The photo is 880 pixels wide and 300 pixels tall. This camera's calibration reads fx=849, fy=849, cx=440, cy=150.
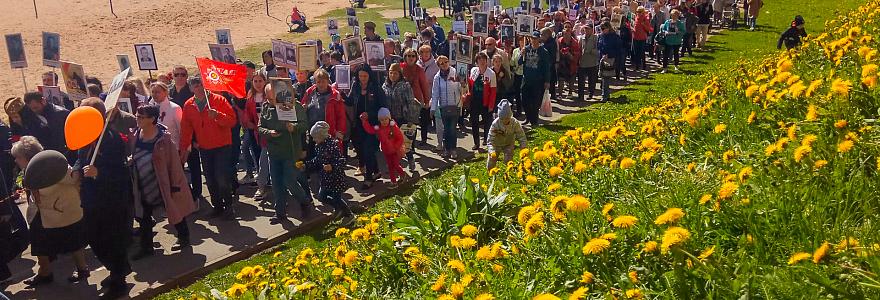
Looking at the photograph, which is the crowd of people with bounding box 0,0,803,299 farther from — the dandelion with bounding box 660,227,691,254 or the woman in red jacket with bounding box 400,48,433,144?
the dandelion with bounding box 660,227,691,254

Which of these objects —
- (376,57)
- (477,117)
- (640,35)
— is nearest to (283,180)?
(376,57)

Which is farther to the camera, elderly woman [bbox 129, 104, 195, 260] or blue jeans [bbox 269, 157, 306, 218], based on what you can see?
blue jeans [bbox 269, 157, 306, 218]

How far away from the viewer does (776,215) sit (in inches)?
151

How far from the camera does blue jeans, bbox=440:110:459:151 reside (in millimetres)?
11969

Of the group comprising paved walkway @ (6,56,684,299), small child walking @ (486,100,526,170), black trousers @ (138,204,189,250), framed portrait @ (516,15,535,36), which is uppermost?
framed portrait @ (516,15,535,36)

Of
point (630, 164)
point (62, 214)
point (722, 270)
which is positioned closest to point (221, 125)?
point (62, 214)

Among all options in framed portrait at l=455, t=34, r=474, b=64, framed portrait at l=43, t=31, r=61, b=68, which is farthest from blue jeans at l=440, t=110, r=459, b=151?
framed portrait at l=43, t=31, r=61, b=68

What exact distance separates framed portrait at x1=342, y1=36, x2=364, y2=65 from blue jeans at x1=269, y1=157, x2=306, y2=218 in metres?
3.32

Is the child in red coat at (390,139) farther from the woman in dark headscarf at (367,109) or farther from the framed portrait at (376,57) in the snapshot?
the framed portrait at (376,57)

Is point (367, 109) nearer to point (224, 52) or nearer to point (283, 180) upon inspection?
point (283, 180)

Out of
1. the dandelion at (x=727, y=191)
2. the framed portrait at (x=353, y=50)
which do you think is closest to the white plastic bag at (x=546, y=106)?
the framed portrait at (x=353, y=50)

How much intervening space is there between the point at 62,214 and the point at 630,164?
5.37 m

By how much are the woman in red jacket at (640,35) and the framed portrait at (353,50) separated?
8008mm

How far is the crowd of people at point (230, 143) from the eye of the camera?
7.85 metres
